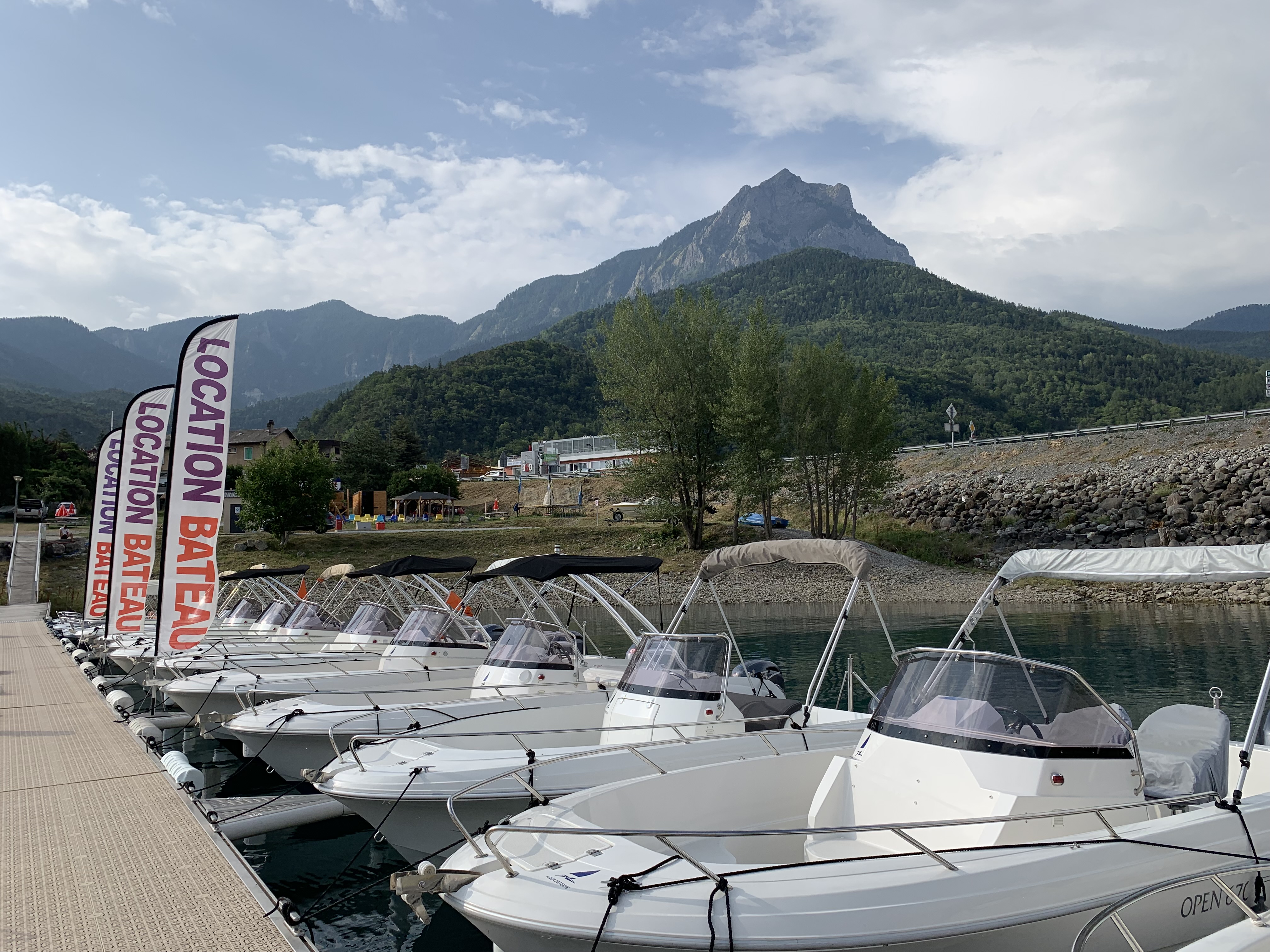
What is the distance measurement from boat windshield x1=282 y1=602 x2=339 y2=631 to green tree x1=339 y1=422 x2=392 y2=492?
61.4m

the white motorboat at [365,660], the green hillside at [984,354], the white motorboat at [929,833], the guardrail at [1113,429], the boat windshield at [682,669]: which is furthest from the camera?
the green hillside at [984,354]

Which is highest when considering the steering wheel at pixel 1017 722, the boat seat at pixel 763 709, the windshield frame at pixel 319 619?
the steering wheel at pixel 1017 722

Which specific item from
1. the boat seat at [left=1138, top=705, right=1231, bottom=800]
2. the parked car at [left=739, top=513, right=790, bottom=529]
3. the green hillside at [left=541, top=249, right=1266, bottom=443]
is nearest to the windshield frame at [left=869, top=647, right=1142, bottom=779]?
the boat seat at [left=1138, top=705, right=1231, bottom=800]

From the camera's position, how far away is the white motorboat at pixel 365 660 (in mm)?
13820

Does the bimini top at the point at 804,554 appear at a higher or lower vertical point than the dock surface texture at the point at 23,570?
higher

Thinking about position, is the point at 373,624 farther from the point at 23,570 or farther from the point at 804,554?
the point at 23,570

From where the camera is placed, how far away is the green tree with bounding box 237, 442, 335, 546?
48.3 m

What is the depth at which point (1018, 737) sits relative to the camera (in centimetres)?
578

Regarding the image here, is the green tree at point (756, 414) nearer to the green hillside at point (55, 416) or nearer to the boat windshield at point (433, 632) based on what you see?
the boat windshield at point (433, 632)

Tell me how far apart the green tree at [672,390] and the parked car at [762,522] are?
6.15 meters

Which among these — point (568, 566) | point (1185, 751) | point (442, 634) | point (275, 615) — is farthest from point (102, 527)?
point (1185, 751)

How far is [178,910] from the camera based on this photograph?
225 inches

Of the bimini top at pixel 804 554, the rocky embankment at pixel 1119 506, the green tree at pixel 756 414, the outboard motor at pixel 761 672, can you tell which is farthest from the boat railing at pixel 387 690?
the rocky embankment at pixel 1119 506

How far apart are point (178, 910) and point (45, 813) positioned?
3.26 meters
